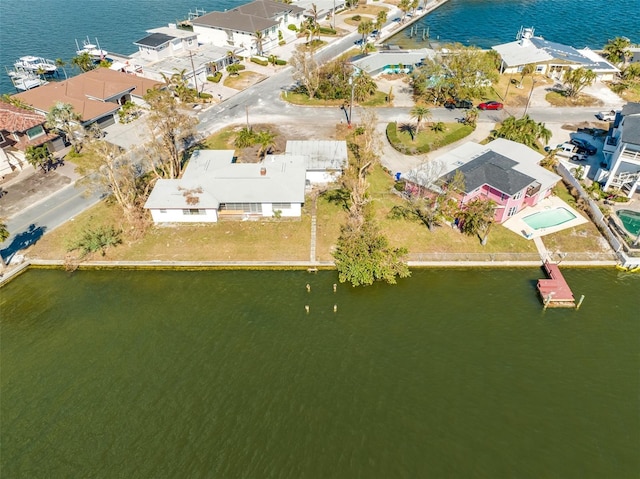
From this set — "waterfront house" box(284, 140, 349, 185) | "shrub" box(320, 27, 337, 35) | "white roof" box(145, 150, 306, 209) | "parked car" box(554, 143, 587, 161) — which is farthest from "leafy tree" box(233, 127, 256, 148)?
"shrub" box(320, 27, 337, 35)

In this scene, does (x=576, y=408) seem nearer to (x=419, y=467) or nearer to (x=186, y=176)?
(x=419, y=467)

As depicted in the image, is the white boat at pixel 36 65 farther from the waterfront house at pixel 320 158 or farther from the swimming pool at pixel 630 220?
the swimming pool at pixel 630 220

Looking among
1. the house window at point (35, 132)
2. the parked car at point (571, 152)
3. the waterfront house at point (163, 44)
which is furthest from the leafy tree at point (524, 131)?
the waterfront house at point (163, 44)

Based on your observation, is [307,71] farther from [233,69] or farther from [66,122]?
[66,122]

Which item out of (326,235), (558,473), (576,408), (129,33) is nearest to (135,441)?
(326,235)

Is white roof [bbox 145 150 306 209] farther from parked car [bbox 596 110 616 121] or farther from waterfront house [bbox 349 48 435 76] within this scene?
parked car [bbox 596 110 616 121]

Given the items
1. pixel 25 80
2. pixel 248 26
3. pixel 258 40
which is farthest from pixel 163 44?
pixel 25 80
